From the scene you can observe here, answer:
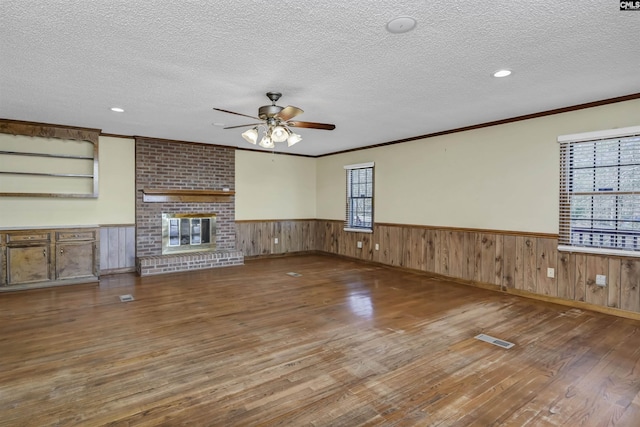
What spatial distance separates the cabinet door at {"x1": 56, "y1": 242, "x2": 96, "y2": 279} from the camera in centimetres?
509

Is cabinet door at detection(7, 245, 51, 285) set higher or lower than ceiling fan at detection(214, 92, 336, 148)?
lower

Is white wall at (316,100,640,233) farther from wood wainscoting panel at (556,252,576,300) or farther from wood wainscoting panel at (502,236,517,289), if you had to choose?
wood wainscoting panel at (556,252,576,300)

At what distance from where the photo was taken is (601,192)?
398 cm

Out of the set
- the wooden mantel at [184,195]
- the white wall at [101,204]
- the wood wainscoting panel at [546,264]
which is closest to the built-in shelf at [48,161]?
the white wall at [101,204]

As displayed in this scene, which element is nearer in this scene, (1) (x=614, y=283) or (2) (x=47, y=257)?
(1) (x=614, y=283)

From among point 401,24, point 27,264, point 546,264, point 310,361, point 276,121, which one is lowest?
point 310,361

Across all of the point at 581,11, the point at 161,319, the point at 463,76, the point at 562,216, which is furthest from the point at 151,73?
the point at 562,216

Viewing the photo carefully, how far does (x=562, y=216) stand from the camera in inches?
170

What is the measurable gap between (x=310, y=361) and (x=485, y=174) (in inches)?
156

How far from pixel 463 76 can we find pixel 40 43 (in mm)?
3557

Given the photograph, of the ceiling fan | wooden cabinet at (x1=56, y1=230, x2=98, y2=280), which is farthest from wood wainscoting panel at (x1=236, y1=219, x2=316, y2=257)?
the ceiling fan

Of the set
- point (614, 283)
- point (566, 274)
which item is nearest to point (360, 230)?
point (566, 274)

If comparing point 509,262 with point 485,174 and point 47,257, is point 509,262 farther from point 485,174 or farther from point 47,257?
point 47,257

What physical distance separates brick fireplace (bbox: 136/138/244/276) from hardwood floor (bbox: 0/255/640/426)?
1684 millimetres
